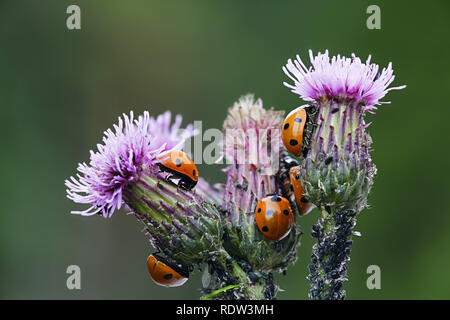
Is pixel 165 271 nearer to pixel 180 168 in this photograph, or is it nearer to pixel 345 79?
pixel 180 168

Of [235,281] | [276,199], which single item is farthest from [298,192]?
[235,281]

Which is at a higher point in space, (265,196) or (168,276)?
(265,196)

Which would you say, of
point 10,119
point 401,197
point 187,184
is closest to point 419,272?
point 401,197

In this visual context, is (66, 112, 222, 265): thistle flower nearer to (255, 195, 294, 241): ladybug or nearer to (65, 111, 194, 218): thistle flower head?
(65, 111, 194, 218): thistle flower head

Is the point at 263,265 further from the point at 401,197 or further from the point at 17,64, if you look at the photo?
the point at 17,64

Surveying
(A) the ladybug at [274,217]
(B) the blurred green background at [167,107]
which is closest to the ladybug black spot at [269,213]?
(A) the ladybug at [274,217]

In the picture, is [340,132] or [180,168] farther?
[180,168]
